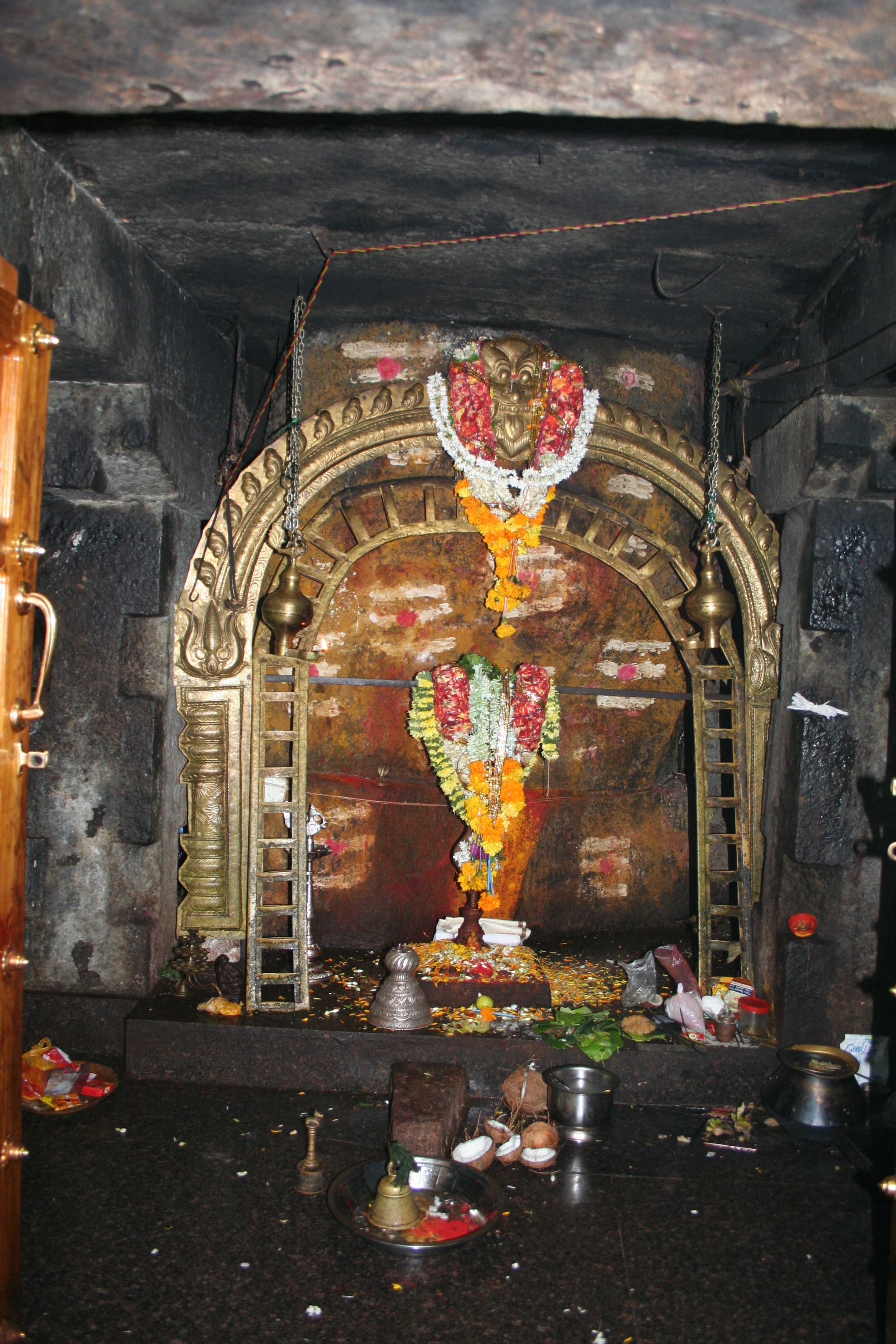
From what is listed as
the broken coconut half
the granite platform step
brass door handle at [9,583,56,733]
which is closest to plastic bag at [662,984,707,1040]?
the granite platform step

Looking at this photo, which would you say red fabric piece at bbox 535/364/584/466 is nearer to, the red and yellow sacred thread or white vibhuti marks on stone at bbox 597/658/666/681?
the red and yellow sacred thread

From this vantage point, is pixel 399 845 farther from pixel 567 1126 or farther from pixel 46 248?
pixel 46 248

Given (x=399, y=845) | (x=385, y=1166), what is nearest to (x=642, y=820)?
(x=399, y=845)

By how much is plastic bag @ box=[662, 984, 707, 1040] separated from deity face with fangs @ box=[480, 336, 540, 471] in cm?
309

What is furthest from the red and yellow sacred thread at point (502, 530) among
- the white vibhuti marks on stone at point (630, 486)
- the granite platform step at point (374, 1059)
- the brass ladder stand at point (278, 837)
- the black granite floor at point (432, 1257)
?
the black granite floor at point (432, 1257)

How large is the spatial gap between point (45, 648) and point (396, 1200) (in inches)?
97.5

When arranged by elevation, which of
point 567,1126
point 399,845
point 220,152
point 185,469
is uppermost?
point 220,152

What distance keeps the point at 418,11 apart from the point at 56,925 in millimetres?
4817

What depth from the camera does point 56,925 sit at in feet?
17.4

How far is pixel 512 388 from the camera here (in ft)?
17.6

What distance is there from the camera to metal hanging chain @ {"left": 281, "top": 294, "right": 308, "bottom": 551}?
5168mm

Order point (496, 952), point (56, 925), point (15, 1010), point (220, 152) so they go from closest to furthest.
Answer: point (15, 1010), point (220, 152), point (56, 925), point (496, 952)

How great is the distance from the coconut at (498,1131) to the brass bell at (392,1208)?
0.79m

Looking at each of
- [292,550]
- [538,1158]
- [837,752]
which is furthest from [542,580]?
[538,1158]
